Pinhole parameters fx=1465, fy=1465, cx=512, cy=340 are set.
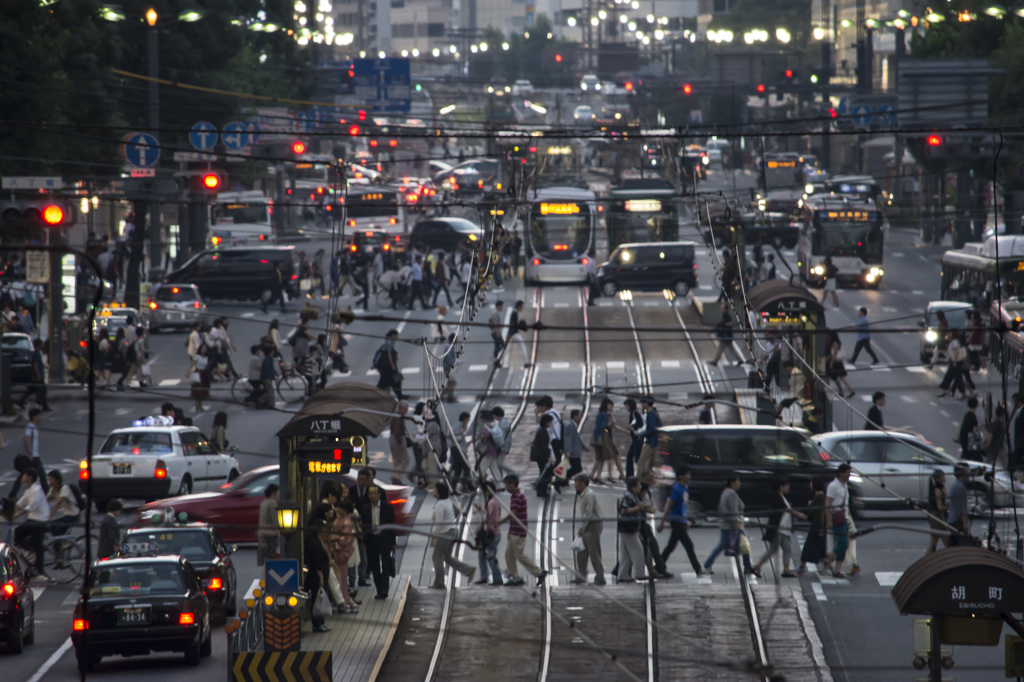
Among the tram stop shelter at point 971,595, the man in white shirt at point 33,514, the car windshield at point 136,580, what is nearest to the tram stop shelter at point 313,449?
the car windshield at point 136,580

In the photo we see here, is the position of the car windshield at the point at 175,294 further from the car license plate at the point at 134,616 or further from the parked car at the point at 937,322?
the car license plate at the point at 134,616

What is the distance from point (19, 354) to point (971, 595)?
23353mm

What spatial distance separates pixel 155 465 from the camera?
22.7 m

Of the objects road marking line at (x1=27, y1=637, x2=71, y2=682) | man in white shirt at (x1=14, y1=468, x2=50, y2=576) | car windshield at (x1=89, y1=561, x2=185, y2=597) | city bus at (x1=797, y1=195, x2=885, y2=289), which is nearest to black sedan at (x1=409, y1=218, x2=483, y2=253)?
city bus at (x1=797, y1=195, x2=885, y2=289)

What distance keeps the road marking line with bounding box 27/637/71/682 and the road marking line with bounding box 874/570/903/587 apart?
973 centimetres

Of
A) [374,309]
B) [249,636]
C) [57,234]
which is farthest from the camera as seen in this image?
[374,309]

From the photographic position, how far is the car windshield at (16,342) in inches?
1200

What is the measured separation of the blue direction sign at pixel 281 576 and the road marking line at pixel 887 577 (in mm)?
7708

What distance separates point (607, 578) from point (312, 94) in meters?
50.3

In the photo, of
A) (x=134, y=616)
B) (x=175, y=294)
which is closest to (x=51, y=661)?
(x=134, y=616)

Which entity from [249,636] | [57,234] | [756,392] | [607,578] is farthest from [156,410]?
[249,636]

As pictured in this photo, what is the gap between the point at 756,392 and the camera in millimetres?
24438

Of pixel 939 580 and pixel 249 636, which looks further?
pixel 249 636

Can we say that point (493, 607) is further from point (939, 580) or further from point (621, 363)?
point (621, 363)
